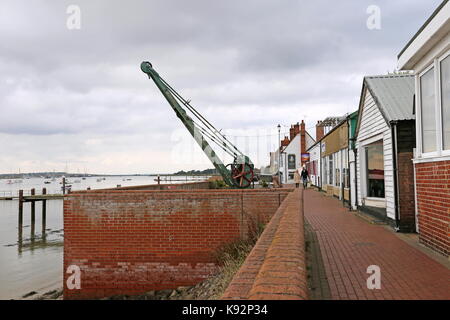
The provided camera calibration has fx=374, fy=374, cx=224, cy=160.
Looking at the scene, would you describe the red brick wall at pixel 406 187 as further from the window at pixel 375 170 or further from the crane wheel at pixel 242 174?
the crane wheel at pixel 242 174

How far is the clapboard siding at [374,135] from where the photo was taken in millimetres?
9234

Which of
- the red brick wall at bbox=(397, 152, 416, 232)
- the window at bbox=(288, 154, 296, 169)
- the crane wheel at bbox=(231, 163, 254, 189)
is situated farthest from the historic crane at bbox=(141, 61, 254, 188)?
the window at bbox=(288, 154, 296, 169)

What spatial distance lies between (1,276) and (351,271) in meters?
15.8

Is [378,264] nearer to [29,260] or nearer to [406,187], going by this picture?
[406,187]

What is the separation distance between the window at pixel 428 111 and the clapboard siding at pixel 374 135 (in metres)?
2.30

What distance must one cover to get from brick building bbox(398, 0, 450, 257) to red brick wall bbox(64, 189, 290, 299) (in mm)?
3865

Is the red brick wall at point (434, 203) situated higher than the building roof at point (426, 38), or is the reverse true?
the building roof at point (426, 38)

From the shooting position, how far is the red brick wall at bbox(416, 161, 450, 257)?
19.1 ft

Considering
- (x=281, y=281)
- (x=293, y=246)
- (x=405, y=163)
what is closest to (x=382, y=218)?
(x=405, y=163)

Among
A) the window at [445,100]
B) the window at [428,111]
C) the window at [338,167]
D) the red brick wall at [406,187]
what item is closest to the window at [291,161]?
the window at [338,167]

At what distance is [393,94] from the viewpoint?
9922mm

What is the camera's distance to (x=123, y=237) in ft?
33.4
